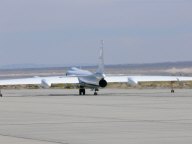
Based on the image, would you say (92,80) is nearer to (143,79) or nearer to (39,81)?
(39,81)

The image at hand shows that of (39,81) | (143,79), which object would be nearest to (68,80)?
(39,81)

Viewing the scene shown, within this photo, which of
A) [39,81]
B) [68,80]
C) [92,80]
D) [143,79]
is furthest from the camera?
[143,79]

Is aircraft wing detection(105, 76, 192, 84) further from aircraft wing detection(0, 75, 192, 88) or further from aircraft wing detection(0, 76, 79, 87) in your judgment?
aircraft wing detection(0, 76, 79, 87)
